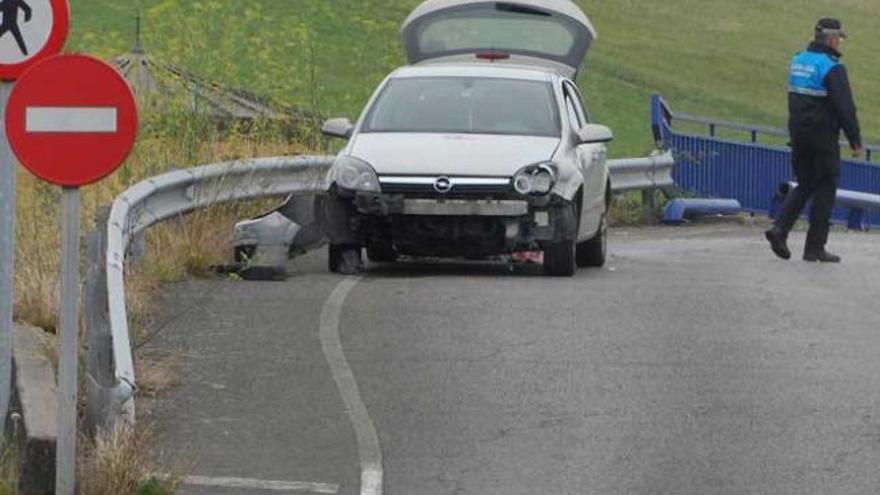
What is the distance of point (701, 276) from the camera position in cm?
1686

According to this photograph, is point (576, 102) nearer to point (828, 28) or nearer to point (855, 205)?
point (828, 28)

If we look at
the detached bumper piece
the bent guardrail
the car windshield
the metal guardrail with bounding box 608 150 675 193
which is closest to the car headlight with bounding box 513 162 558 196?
the car windshield

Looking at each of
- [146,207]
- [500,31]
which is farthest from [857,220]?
[146,207]

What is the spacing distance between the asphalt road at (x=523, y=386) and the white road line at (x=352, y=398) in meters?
0.02

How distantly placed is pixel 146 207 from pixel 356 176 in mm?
1663

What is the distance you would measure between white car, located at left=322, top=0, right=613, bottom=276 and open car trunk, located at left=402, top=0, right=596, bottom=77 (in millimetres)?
1870

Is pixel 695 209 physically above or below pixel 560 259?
below

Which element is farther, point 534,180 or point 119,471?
point 534,180

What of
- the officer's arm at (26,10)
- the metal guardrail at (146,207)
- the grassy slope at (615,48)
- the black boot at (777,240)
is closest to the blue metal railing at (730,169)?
the metal guardrail at (146,207)

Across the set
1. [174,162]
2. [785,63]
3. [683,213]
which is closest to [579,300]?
[174,162]

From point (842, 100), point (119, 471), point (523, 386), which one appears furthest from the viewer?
point (842, 100)

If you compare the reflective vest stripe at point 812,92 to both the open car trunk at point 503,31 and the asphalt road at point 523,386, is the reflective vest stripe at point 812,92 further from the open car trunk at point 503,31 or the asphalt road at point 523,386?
the open car trunk at point 503,31

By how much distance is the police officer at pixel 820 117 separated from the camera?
17469 mm

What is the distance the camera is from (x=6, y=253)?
9938 mm
